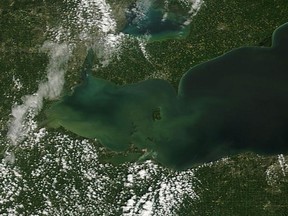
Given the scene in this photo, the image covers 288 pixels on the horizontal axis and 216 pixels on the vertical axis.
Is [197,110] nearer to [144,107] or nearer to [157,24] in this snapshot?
[144,107]

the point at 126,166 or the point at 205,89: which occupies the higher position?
the point at 205,89

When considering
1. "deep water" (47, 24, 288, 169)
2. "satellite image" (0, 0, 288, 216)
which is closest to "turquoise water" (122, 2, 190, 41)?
"satellite image" (0, 0, 288, 216)

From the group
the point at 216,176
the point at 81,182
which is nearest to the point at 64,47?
the point at 81,182

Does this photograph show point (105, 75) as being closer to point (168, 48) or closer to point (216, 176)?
point (168, 48)

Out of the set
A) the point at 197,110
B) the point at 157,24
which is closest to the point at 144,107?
the point at 197,110

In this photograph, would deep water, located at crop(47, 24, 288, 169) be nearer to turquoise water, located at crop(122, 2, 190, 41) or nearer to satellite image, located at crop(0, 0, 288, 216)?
satellite image, located at crop(0, 0, 288, 216)

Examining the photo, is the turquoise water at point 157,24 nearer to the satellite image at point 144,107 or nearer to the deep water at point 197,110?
the satellite image at point 144,107
